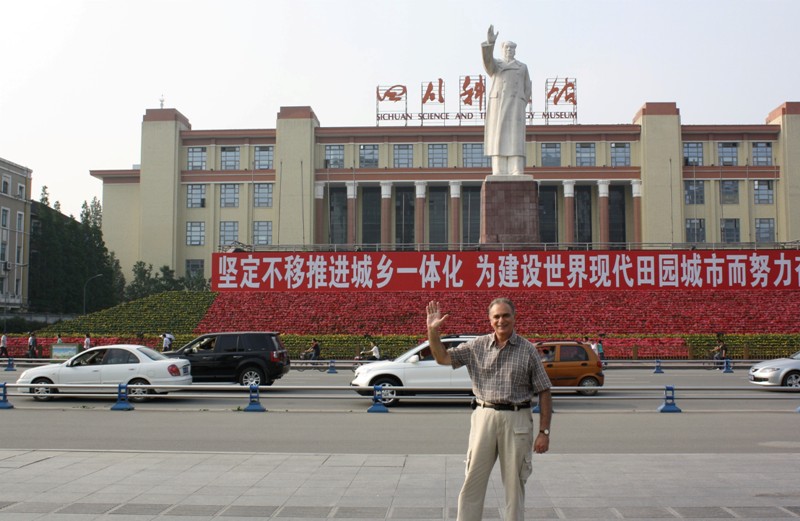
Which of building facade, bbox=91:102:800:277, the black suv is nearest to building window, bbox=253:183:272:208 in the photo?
building facade, bbox=91:102:800:277

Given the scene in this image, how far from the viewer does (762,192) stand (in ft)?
213

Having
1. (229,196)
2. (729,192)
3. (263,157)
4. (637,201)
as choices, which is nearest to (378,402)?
(637,201)

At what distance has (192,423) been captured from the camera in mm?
13180

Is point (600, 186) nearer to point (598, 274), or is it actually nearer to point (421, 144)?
point (421, 144)

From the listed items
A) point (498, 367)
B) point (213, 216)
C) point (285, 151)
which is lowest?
point (498, 367)

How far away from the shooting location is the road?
10875 mm

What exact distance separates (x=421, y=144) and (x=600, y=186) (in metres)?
14.6

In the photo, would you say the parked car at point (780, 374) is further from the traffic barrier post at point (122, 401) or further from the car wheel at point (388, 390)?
→ the traffic barrier post at point (122, 401)

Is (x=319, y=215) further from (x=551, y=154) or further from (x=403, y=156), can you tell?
(x=551, y=154)

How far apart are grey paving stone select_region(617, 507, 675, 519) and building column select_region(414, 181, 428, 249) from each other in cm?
5885

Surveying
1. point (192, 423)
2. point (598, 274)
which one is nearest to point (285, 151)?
point (598, 274)

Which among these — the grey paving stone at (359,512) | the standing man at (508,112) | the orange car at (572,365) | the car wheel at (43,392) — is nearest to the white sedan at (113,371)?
the car wheel at (43,392)

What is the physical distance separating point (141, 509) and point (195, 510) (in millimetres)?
467

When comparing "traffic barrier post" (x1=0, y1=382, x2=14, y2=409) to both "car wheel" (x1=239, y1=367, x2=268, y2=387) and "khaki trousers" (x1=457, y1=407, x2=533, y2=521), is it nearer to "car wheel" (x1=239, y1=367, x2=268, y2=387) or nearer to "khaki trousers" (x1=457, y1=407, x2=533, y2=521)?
"car wheel" (x1=239, y1=367, x2=268, y2=387)
